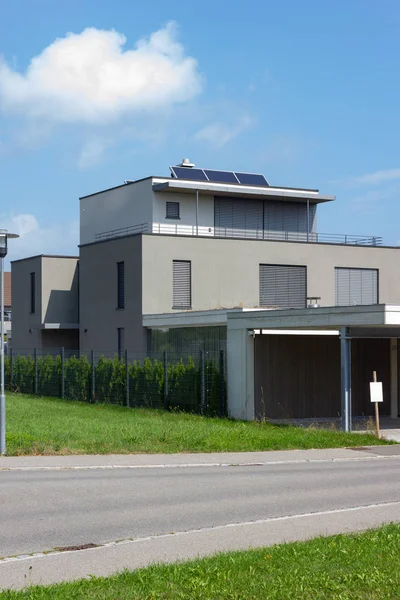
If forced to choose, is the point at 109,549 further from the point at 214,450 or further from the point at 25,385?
the point at 25,385

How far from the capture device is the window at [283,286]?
43.1m

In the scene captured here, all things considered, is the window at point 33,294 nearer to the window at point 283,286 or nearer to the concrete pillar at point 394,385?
the window at point 283,286

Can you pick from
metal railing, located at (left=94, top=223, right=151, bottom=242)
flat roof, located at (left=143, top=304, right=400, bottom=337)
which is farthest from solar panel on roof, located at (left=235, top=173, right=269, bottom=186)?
flat roof, located at (left=143, top=304, right=400, bottom=337)

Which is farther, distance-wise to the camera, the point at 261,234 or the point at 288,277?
the point at 261,234

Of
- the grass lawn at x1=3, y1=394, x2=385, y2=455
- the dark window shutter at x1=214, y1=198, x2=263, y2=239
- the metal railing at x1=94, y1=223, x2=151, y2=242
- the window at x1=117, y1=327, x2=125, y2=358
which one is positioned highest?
the dark window shutter at x1=214, y1=198, x2=263, y2=239

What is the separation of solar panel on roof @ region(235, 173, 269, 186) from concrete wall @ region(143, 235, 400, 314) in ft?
22.5

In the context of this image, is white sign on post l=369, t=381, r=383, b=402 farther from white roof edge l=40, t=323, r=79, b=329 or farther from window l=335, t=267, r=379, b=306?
white roof edge l=40, t=323, r=79, b=329

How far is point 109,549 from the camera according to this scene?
9.79 m

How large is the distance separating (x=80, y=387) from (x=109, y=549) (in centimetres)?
2854

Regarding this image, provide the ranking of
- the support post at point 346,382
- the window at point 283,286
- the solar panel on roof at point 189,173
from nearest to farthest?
the support post at point 346,382
the window at point 283,286
the solar panel on roof at point 189,173

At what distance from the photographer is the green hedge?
3075 cm

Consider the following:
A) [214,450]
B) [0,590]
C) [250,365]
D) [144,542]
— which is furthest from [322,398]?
[0,590]

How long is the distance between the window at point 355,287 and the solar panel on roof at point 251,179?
759 cm

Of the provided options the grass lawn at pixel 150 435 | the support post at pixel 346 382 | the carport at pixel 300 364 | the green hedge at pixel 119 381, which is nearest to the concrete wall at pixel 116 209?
the green hedge at pixel 119 381
